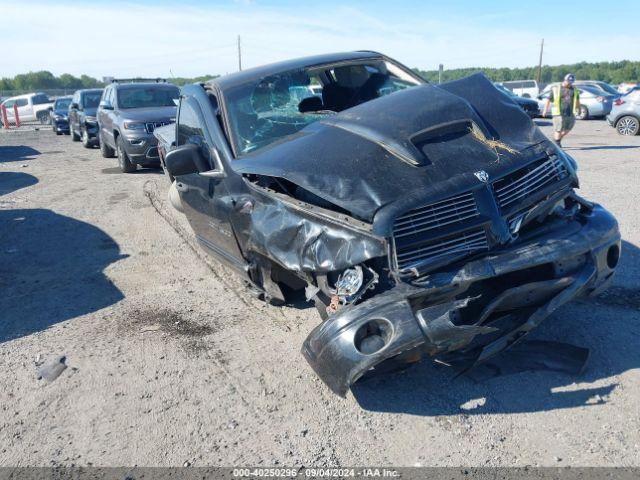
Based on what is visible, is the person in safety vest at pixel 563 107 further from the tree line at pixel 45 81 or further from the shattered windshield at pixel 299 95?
the tree line at pixel 45 81

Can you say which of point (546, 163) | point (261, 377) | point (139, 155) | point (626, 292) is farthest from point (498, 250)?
point (139, 155)

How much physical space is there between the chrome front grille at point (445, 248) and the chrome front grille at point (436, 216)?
8 cm

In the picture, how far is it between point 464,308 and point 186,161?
2420 millimetres

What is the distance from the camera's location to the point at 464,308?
3.09 metres

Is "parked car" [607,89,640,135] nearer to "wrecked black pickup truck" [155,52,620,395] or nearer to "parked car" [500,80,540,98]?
"wrecked black pickup truck" [155,52,620,395]

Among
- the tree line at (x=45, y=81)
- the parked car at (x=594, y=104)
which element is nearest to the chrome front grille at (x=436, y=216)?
the parked car at (x=594, y=104)

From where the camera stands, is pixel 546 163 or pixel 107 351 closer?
pixel 546 163

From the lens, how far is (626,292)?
4.51 meters

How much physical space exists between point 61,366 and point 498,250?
9.79 ft

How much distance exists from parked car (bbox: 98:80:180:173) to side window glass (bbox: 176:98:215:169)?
5227 millimetres

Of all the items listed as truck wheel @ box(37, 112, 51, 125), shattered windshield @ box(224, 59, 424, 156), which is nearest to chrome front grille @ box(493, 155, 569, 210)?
shattered windshield @ box(224, 59, 424, 156)

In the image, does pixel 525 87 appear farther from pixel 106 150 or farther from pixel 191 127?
pixel 191 127

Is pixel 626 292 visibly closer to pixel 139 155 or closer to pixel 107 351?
pixel 107 351

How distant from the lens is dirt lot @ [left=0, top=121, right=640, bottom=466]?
116 inches
